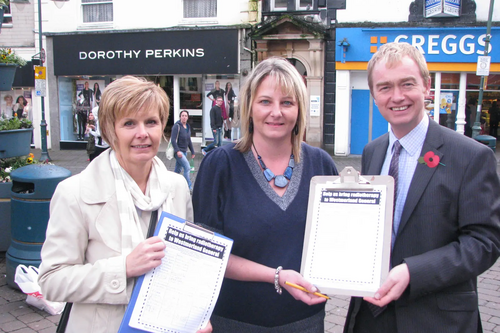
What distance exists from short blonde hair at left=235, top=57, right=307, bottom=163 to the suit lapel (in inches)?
22.2

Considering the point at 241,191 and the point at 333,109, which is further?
the point at 333,109

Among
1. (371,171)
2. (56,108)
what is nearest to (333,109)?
(56,108)

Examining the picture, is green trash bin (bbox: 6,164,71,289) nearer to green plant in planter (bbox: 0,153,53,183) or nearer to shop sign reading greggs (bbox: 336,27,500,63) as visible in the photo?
green plant in planter (bbox: 0,153,53,183)

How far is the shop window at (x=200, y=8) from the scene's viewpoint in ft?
55.0

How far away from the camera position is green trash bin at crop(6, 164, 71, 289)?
4629mm

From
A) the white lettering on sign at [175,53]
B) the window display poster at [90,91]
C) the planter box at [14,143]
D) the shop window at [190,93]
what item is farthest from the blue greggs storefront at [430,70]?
the planter box at [14,143]

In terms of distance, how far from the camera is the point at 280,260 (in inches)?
83.6

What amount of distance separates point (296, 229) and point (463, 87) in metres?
15.3

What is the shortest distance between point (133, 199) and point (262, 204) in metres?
0.58

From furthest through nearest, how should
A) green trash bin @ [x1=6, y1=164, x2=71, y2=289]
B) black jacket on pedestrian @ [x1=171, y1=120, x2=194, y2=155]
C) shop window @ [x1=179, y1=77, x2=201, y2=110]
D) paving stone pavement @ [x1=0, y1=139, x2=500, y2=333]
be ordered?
shop window @ [x1=179, y1=77, x2=201, y2=110], black jacket on pedestrian @ [x1=171, y1=120, x2=194, y2=155], green trash bin @ [x1=6, y1=164, x2=71, y2=289], paving stone pavement @ [x1=0, y1=139, x2=500, y2=333]

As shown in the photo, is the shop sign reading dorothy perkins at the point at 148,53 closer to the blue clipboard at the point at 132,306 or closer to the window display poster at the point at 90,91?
the window display poster at the point at 90,91

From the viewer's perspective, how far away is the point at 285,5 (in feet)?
53.9

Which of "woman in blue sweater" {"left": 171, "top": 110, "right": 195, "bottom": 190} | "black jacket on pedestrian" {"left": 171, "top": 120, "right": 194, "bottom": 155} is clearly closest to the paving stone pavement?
"woman in blue sweater" {"left": 171, "top": 110, "right": 195, "bottom": 190}

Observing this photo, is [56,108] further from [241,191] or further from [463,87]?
[241,191]
